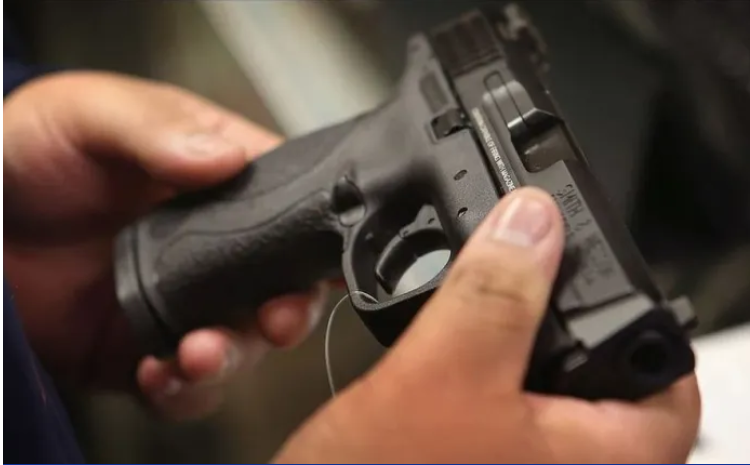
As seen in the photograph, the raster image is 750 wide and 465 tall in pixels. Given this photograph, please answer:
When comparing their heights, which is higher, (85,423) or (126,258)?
(126,258)

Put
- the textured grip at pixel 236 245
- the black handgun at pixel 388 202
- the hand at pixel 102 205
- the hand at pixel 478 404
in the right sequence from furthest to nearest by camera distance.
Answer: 1. the hand at pixel 102 205
2. the textured grip at pixel 236 245
3. the black handgun at pixel 388 202
4. the hand at pixel 478 404

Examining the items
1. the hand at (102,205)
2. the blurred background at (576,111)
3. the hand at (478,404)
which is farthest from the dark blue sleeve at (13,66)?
the hand at (478,404)

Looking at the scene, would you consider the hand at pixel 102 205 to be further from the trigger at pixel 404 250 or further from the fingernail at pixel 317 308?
the trigger at pixel 404 250

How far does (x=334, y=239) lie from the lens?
0.56 meters

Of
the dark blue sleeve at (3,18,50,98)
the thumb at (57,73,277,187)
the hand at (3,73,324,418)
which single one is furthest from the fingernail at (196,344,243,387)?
the dark blue sleeve at (3,18,50,98)

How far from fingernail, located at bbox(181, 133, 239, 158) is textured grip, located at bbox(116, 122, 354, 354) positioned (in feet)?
0.11

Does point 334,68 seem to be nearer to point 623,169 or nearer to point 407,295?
point 623,169

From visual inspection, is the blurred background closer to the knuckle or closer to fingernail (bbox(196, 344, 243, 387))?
fingernail (bbox(196, 344, 243, 387))

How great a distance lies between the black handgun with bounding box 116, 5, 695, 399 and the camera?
0.47 m

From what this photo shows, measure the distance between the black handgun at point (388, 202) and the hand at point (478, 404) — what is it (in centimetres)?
5

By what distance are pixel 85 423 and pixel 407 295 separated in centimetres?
48

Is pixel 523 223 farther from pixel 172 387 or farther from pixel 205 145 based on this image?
pixel 172 387

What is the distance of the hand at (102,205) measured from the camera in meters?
0.67

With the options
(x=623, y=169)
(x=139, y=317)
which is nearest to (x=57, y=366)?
(x=139, y=317)
